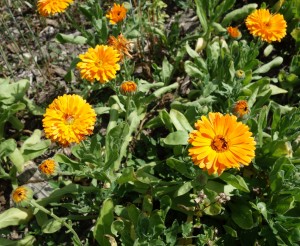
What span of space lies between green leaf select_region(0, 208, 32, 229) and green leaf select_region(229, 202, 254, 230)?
1.45 meters

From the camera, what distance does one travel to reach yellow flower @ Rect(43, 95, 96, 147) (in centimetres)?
208

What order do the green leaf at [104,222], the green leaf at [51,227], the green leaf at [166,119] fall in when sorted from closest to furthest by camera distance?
1. the green leaf at [104,222]
2. the green leaf at [51,227]
3. the green leaf at [166,119]

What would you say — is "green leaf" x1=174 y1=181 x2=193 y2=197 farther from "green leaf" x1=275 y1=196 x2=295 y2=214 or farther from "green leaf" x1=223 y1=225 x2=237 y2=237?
"green leaf" x1=275 y1=196 x2=295 y2=214

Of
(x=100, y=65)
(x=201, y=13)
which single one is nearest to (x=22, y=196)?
(x=100, y=65)

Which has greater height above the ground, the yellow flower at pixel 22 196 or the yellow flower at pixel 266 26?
the yellow flower at pixel 266 26

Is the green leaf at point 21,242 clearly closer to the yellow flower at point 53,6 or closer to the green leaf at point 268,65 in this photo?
the yellow flower at point 53,6

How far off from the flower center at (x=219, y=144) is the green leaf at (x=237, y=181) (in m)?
0.42

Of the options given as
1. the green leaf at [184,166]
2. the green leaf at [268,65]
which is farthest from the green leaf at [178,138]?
the green leaf at [268,65]

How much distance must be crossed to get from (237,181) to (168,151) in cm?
78

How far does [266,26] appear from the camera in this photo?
2.76 m

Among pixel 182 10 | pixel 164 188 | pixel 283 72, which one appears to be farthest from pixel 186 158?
pixel 182 10

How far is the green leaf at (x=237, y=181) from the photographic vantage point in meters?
2.35

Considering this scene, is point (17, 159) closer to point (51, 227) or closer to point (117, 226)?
point (51, 227)

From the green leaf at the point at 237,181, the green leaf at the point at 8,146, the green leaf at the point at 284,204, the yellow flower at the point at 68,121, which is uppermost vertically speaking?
the yellow flower at the point at 68,121
